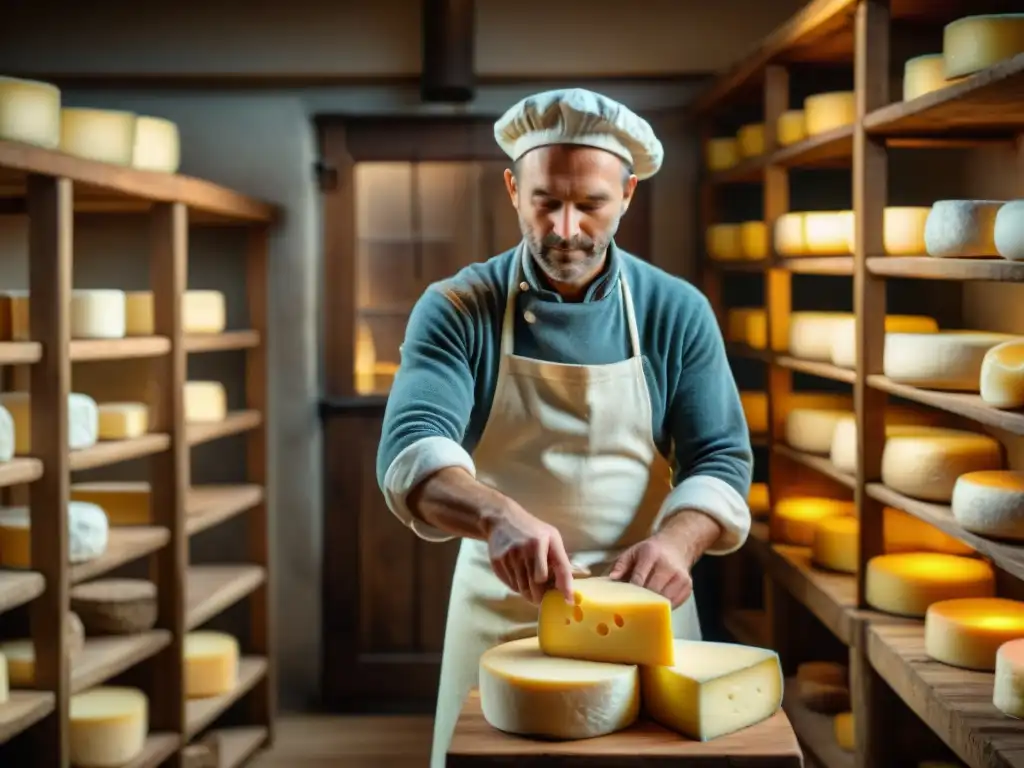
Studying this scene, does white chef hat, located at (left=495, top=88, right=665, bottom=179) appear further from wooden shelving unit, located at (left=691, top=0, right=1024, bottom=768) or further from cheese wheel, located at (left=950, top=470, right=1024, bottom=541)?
cheese wheel, located at (left=950, top=470, right=1024, bottom=541)

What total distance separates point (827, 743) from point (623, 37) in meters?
2.44

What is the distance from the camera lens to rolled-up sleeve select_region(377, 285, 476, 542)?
1.94 m

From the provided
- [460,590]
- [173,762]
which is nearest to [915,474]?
[460,590]

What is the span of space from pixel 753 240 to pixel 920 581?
1.42 meters

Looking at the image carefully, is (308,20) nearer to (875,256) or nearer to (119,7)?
(119,7)

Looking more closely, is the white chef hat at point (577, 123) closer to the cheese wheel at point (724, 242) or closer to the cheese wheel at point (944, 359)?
the cheese wheel at point (944, 359)

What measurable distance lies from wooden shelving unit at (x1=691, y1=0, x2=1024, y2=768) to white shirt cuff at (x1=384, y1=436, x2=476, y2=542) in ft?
3.37

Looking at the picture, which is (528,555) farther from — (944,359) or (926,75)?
(926,75)

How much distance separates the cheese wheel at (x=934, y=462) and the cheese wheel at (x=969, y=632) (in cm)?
27

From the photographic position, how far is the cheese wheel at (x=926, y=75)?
115 inches

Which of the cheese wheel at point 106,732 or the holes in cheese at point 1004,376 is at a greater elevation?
the holes in cheese at point 1004,376

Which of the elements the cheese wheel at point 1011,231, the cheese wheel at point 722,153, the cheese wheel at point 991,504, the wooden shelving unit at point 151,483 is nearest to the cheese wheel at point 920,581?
the cheese wheel at point 991,504

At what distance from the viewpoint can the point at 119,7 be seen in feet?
15.0

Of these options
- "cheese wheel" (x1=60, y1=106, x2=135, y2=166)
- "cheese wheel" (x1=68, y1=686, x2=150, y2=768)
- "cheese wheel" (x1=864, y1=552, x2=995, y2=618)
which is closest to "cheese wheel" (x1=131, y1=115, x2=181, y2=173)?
"cheese wheel" (x1=60, y1=106, x2=135, y2=166)
